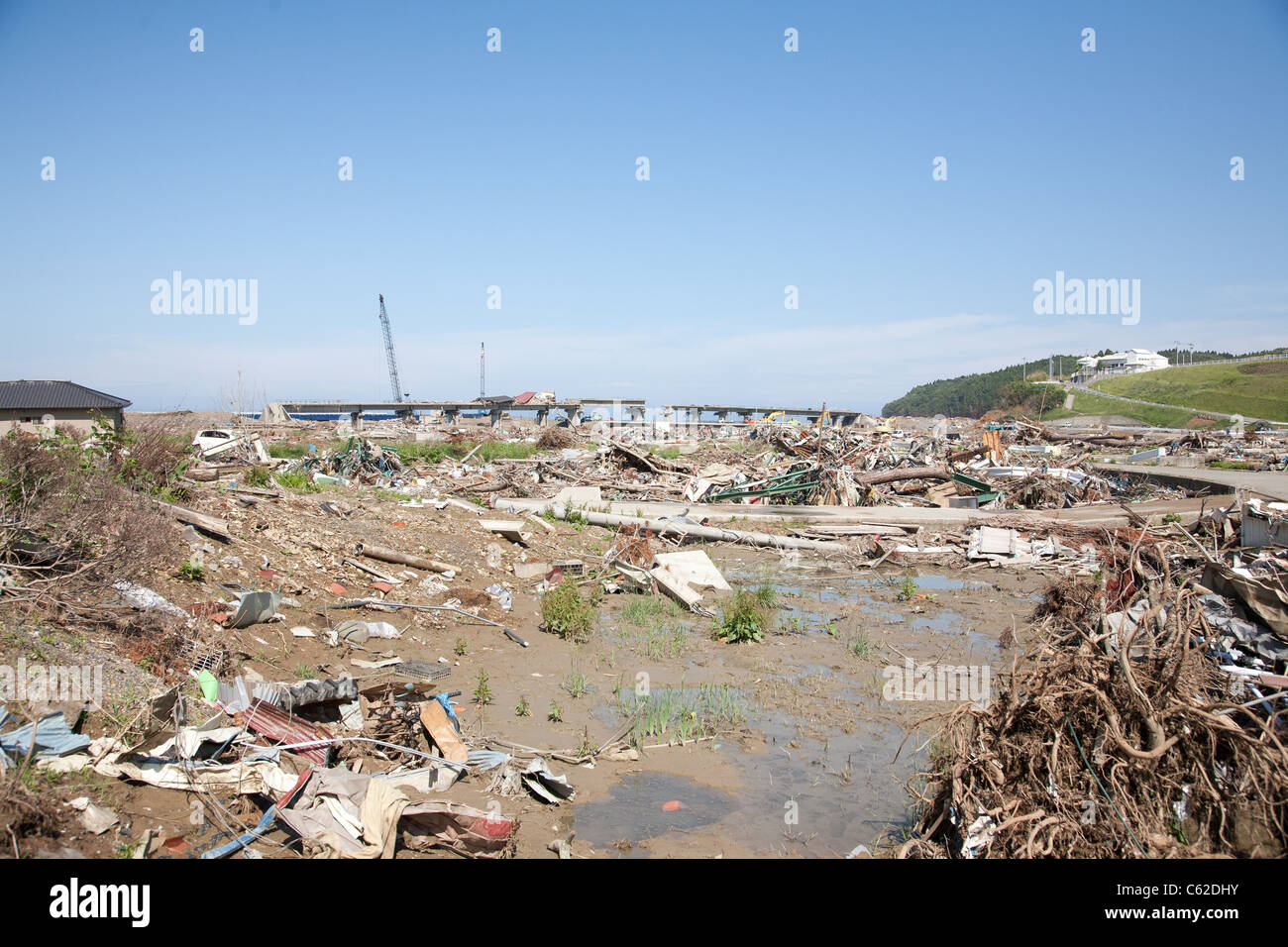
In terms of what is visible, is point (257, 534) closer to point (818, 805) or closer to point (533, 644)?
point (533, 644)

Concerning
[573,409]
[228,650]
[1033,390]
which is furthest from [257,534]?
[1033,390]

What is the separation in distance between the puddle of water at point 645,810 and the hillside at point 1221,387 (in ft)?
190

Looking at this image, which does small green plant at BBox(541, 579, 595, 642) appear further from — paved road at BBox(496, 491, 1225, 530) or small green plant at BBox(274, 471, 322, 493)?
paved road at BBox(496, 491, 1225, 530)

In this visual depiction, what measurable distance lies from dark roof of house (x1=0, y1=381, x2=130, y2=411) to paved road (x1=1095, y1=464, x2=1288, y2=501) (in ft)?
109

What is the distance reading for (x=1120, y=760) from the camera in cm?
395

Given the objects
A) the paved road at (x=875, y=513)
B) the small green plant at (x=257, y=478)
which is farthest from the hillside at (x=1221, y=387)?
the small green plant at (x=257, y=478)

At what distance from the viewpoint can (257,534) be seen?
33.9ft

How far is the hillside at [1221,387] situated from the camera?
51.7m

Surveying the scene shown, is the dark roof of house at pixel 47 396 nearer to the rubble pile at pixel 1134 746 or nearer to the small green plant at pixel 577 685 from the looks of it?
the small green plant at pixel 577 685

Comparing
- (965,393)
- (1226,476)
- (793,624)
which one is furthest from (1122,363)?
(793,624)

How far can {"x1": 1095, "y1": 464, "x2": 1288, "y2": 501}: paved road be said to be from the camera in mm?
18266
